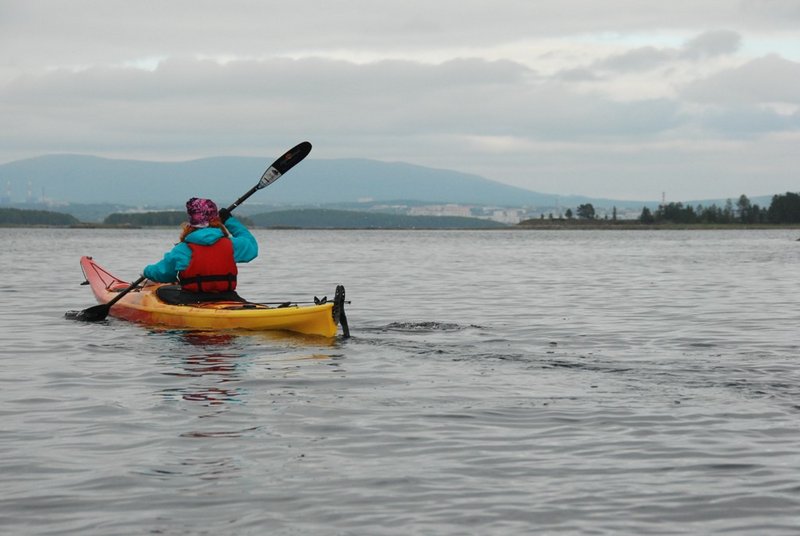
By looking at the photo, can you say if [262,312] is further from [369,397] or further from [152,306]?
[369,397]

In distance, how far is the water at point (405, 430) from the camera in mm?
6805

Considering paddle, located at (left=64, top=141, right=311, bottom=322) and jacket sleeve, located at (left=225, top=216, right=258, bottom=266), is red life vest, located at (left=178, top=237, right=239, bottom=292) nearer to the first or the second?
jacket sleeve, located at (left=225, top=216, right=258, bottom=266)

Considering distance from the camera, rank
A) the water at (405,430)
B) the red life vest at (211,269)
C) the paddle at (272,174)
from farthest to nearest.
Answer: the paddle at (272,174) → the red life vest at (211,269) → the water at (405,430)

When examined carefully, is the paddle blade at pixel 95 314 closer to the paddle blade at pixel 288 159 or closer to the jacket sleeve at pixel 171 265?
the jacket sleeve at pixel 171 265

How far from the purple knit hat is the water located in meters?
1.59

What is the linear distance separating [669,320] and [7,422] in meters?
12.6

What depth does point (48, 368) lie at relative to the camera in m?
13.0

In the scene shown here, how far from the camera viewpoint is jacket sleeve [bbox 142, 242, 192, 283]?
15211 mm

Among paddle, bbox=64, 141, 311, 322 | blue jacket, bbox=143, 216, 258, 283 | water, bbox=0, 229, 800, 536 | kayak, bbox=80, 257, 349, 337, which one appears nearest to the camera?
water, bbox=0, 229, 800, 536

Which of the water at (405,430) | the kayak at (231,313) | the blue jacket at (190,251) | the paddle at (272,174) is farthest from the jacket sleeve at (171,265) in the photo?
the paddle at (272,174)

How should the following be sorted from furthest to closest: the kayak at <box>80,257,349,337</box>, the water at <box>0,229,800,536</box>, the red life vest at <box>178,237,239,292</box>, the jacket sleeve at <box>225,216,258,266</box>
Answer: the jacket sleeve at <box>225,216,258,266</box> < the red life vest at <box>178,237,239,292</box> < the kayak at <box>80,257,349,337</box> < the water at <box>0,229,800,536</box>

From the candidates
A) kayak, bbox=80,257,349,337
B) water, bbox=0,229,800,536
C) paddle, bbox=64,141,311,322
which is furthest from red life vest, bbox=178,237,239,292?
paddle, bbox=64,141,311,322

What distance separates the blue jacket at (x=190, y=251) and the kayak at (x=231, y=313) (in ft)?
1.96

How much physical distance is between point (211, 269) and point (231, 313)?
80cm
